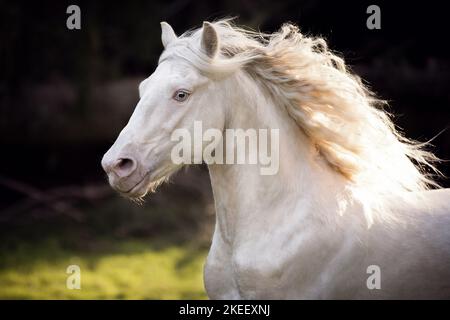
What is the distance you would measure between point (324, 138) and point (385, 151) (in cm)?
42

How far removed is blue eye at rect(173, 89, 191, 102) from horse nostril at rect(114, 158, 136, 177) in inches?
15.0

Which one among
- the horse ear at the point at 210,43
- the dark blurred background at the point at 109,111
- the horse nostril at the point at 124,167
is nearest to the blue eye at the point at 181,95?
the horse ear at the point at 210,43

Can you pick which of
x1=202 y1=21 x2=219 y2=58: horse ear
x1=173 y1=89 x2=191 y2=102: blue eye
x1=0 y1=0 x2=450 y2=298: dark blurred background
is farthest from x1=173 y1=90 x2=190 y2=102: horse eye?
x1=0 y1=0 x2=450 y2=298: dark blurred background

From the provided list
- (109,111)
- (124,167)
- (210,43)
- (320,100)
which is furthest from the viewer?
(109,111)

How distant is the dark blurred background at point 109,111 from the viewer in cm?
792

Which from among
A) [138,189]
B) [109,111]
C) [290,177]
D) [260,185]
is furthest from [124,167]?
[109,111]

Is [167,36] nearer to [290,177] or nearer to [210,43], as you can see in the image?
[210,43]

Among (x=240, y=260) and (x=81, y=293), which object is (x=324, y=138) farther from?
(x=81, y=293)

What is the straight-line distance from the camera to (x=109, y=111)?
10734 mm

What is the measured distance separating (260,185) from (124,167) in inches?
27.7

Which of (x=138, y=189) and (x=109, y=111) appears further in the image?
(x=109, y=111)
